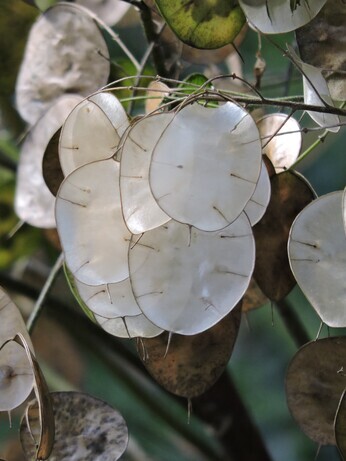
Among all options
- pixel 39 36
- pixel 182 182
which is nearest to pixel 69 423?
pixel 182 182

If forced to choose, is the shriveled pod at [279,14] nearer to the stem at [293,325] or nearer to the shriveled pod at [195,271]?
the shriveled pod at [195,271]

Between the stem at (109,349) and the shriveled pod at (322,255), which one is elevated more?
the shriveled pod at (322,255)

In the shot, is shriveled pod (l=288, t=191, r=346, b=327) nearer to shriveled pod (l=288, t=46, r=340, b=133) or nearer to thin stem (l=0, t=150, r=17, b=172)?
shriveled pod (l=288, t=46, r=340, b=133)

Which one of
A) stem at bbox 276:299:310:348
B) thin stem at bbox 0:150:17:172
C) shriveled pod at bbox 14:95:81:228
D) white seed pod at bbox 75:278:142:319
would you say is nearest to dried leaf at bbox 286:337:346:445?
white seed pod at bbox 75:278:142:319

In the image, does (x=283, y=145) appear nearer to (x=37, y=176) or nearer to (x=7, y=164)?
(x=37, y=176)

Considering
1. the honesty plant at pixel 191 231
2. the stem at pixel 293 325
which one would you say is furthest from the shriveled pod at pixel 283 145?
the stem at pixel 293 325

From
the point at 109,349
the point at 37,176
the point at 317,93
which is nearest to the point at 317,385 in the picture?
the point at 317,93

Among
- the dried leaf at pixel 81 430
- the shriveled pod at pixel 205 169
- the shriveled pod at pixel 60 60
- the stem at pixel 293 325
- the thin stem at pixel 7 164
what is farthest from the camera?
the thin stem at pixel 7 164
